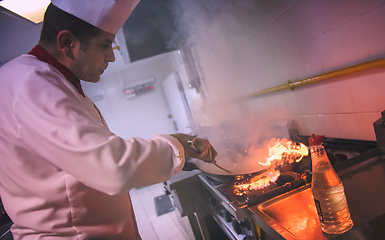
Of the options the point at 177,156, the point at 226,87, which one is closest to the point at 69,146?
the point at 177,156

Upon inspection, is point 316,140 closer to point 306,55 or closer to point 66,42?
point 66,42

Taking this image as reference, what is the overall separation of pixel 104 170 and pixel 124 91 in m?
5.92

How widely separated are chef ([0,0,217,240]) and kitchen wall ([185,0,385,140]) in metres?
1.04

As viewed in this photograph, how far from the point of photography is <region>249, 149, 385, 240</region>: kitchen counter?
725mm

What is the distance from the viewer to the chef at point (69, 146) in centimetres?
66

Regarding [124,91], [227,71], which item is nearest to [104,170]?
[227,71]

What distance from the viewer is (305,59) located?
1.66 m

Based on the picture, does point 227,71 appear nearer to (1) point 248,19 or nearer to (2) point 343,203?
(1) point 248,19

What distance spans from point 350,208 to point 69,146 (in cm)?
95

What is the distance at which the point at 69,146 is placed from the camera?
0.64m

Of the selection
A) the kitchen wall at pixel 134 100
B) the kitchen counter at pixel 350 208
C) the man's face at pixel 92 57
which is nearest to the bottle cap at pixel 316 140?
the kitchen counter at pixel 350 208

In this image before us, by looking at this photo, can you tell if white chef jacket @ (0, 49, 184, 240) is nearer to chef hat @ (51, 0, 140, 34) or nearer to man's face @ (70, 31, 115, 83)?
man's face @ (70, 31, 115, 83)

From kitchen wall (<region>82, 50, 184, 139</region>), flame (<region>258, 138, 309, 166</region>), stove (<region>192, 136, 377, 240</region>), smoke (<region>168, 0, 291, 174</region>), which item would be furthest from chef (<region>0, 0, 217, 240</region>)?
kitchen wall (<region>82, 50, 184, 139</region>)

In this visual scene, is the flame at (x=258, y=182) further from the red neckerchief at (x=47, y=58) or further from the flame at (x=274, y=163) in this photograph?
the red neckerchief at (x=47, y=58)
